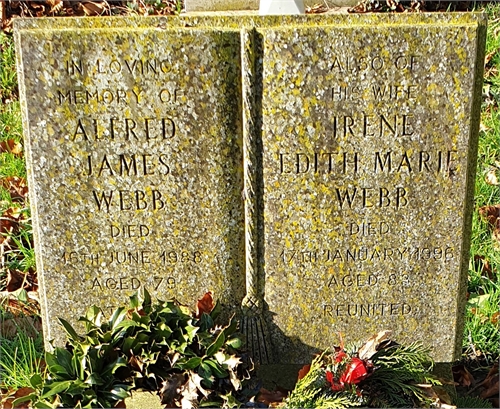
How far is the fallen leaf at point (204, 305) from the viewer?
284 cm

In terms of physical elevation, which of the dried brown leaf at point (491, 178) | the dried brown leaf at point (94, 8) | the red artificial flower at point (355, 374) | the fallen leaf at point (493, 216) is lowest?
the red artificial flower at point (355, 374)

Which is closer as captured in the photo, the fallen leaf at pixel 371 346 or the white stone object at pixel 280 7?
the fallen leaf at pixel 371 346

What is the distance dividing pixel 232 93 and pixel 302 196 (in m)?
0.51

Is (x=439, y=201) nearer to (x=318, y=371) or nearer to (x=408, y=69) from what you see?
(x=408, y=69)

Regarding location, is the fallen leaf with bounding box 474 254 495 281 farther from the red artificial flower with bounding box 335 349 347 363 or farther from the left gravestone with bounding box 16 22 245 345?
the left gravestone with bounding box 16 22 245 345

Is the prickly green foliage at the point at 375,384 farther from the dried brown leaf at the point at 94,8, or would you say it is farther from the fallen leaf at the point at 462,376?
the dried brown leaf at the point at 94,8

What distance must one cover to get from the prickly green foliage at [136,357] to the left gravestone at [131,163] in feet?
0.67

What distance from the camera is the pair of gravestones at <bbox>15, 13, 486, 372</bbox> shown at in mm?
2645

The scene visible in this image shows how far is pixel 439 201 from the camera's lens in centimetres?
285

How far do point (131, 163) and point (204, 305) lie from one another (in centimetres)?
67

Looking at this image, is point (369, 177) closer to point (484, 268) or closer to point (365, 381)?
point (365, 381)

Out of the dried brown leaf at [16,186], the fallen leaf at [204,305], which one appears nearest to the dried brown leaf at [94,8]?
the dried brown leaf at [16,186]

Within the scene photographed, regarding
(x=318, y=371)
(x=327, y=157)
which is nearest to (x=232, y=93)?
(x=327, y=157)

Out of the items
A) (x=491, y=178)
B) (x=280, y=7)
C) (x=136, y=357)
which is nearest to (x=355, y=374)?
(x=136, y=357)
